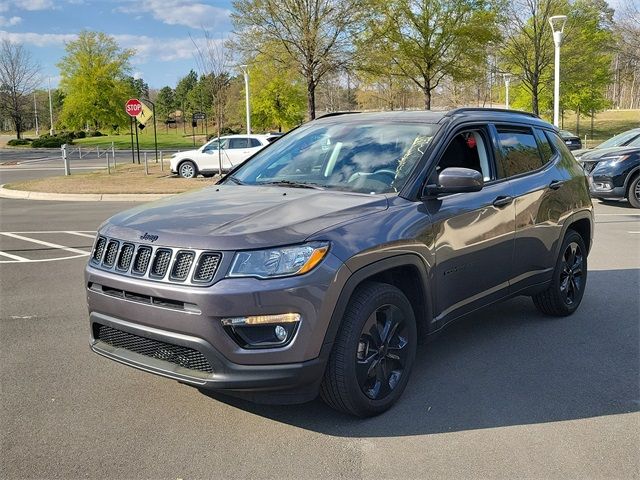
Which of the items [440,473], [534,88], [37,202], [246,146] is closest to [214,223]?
[440,473]

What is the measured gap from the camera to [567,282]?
5.70 metres

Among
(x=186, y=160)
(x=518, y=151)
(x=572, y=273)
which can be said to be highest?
(x=518, y=151)

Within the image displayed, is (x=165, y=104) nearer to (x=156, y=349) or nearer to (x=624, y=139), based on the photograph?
(x=624, y=139)

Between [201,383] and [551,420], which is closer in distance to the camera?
[201,383]

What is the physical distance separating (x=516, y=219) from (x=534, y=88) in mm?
32073

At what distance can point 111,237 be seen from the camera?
3.56 meters

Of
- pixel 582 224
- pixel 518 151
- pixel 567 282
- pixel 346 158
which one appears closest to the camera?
pixel 346 158

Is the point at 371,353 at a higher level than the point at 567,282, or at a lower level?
higher

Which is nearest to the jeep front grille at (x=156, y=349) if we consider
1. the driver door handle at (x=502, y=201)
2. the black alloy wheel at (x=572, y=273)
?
the driver door handle at (x=502, y=201)

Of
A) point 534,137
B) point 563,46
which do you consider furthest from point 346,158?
point 563,46

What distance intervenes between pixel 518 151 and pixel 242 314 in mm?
3040

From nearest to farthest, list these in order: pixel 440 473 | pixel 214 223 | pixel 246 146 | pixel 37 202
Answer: pixel 440 473 < pixel 214 223 < pixel 37 202 < pixel 246 146

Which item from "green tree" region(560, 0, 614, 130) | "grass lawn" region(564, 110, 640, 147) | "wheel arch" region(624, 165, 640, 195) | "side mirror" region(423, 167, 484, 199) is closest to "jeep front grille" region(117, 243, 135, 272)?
Answer: "side mirror" region(423, 167, 484, 199)

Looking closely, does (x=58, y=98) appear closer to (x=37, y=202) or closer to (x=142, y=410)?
(x=37, y=202)
